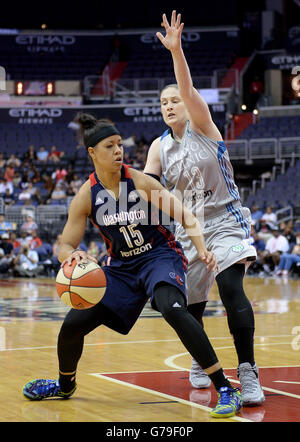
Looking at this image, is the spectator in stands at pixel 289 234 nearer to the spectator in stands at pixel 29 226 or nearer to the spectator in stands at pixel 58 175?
the spectator in stands at pixel 29 226

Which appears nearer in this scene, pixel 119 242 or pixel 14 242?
pixel 119 242

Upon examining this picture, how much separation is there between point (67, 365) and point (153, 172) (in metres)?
1.53

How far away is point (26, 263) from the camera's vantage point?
1998cm

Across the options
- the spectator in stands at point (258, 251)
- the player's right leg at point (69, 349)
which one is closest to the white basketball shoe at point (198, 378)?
the player's right leg at point (69, 349)

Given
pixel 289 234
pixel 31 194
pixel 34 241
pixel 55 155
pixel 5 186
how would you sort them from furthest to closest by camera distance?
1. pixel 55 155
2. pixel 5 186
3. pixel 31 194
4. pixel 34 241
5. pixel 289 234

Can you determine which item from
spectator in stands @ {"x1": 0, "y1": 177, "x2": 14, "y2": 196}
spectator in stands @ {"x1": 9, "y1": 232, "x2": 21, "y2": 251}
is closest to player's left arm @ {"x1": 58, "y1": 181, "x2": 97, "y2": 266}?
spectator in stands @ {"x1": 9, "y1": 232, "x2": 21, "y2": 251}

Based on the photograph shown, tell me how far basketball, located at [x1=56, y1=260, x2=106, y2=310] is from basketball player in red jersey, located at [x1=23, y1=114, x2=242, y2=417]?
0.08 meters

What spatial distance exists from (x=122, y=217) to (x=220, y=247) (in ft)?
2.40

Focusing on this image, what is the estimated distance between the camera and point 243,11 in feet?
114

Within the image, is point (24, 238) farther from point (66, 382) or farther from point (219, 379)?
point (219, 379)

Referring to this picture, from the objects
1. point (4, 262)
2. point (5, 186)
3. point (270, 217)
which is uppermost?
point (5, 186)

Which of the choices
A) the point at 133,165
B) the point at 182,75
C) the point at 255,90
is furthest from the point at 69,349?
the point at 255,90

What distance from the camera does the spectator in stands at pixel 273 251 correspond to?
62.0ft

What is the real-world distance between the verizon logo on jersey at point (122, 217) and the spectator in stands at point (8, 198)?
18.0 m
